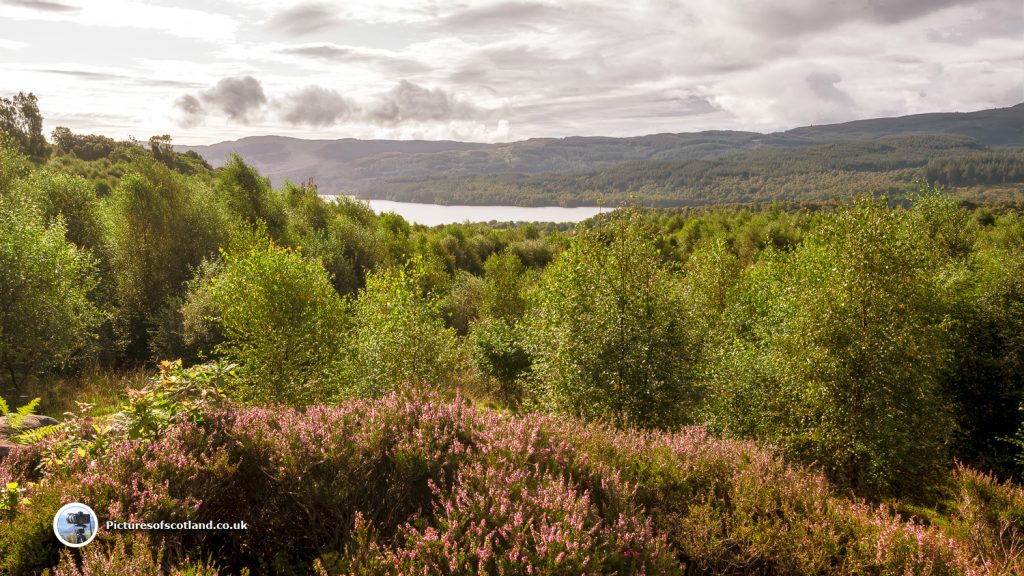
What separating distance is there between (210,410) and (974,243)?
198 feet

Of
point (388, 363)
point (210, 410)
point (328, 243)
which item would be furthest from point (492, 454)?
point (328, 243)

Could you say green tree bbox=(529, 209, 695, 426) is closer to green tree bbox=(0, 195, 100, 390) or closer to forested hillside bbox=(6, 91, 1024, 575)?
forested hillside bbox=(6, 91, 1024, 575)

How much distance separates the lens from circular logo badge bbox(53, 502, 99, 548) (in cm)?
472

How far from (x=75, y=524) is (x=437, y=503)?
3.64 metres

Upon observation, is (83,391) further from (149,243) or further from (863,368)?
(863,368)

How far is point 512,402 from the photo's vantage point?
3073cm

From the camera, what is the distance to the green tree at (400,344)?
760 inches

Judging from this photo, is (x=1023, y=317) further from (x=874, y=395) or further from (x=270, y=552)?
(x=270, y=552)

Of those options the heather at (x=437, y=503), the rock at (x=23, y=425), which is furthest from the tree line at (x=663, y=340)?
the heather at (x=437, y=503)

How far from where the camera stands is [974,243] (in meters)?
44.8

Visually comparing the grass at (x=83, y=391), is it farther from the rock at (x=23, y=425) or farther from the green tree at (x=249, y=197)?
the green tree at (x=249, y=197)

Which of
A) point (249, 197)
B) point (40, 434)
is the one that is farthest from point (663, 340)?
point (249, 197)

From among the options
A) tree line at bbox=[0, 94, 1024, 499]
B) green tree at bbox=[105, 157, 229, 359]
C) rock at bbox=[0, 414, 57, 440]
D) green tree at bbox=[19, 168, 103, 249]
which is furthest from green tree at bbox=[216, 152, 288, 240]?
rock at bbox=[0, 414, 57, 440]

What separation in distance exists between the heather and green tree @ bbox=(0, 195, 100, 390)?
20981 mm
